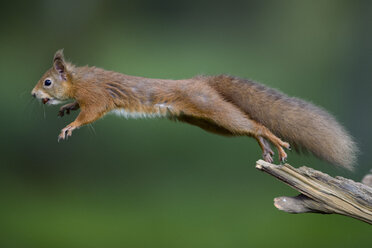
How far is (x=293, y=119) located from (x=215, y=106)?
398 millimetres

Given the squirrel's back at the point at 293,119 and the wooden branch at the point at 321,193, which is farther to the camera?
the squirrel's back at the point at 293,119

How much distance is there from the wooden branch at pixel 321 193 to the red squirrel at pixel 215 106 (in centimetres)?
28

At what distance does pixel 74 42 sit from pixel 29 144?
3.71ft

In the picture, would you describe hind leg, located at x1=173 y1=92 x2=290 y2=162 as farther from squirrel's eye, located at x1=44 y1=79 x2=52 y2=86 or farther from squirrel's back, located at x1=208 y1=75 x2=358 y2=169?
squirrel's eye, located at x1=44 y1=79 x2=52 y2=86

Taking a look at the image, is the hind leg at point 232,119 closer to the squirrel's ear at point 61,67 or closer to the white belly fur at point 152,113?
the white belly fur at point 152,113

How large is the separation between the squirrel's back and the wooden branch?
0.90 feet

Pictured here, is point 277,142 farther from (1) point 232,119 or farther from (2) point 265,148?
(1) point 232,119

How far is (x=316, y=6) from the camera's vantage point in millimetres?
4609

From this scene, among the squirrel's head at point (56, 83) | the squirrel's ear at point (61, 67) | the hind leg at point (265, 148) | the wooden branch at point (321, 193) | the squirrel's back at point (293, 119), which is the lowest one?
the wooden branch at point (321, 193)

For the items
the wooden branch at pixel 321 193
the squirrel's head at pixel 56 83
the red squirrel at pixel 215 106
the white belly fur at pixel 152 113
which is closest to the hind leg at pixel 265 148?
the red squirrel at pixel 215 106

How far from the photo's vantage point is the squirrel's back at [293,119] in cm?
248

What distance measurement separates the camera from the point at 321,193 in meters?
2.17

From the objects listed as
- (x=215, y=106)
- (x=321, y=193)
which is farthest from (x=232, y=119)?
(x=321, y=193)

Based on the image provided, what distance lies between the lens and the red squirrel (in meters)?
2.52
